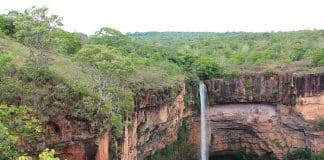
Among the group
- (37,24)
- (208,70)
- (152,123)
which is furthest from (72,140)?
(208,70)

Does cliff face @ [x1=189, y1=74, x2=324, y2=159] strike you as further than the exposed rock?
Yes

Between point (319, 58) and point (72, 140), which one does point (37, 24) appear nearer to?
point (72, 140)

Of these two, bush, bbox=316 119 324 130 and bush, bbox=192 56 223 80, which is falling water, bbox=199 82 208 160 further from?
bush, bbox=316 119 324 130

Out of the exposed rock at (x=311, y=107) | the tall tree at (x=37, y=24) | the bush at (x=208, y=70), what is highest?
the tall tree at (x=37, y=24)

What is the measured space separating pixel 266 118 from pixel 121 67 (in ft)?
47.0

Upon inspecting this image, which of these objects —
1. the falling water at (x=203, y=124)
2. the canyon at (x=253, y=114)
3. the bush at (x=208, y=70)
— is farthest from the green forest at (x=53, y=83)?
the bush at (x=208, y=70)

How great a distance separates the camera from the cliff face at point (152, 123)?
61.3 ft

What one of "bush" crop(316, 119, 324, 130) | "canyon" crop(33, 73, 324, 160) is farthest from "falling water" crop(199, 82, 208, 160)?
"bush" crop(316, 119, 324, 130)

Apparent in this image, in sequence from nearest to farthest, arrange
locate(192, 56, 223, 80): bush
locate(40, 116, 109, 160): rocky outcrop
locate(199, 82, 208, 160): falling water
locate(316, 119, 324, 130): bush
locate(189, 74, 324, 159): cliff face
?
locate(40, 116, 109, 160): rocky outcrop → locate(316, 119, 324, 130): bush → locate(189, 74, 324, 159): cliff face → locate(199, 82, 208, 160): falling water → locate(192, 56, 223, 80): bush

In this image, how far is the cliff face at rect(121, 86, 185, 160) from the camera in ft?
61.3

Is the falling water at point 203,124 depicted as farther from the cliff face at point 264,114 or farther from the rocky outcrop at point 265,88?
the rocky outcrop at point 265,88

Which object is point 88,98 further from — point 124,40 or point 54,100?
point 124,40

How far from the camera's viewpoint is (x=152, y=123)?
2120 centimetres

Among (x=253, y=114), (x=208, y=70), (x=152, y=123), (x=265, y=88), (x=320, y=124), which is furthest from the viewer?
(x=208, y=70)
